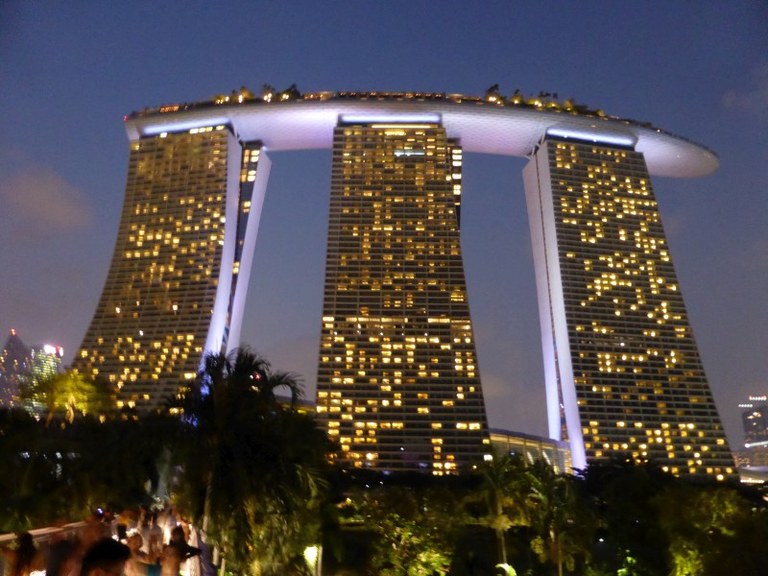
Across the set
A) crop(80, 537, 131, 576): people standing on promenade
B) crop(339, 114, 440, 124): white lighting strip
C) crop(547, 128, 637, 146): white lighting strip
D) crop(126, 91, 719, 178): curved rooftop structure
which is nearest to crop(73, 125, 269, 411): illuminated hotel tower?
crop(126, 91, 719, 178): curved rooftop structure

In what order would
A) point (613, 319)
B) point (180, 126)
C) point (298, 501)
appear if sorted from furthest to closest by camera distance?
Result: point (180, 126), point (613, 319), point (298, 501)

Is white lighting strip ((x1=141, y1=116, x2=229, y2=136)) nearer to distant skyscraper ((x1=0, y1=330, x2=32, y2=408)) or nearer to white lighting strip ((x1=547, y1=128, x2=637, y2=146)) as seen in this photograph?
white lighting strip ((x1=547, y1=128, x2=637, y2=146))

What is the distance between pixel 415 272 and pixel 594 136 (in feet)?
114

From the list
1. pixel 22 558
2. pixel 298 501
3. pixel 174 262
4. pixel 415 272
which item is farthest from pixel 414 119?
pixel 22 558

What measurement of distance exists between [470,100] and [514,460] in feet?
248

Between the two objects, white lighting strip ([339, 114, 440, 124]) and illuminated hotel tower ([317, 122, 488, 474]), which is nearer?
illuminated hotel tower ([317, 122, 488, 474])

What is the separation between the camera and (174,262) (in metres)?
90.6

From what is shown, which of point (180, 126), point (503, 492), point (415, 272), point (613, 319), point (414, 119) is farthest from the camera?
point (414, 119)

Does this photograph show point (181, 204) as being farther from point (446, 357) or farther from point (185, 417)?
point (185, 417)

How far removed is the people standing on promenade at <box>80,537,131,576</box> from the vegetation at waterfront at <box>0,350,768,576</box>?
8287 millimetres

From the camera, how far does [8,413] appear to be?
23562 millimetres

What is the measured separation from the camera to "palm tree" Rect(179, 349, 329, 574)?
13.1 metres

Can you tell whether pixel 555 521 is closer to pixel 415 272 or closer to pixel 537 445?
pixel 415 272

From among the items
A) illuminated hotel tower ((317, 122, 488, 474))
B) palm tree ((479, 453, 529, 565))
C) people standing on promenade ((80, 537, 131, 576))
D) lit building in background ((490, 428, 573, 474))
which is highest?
illuminated hotel tower ((317, 122, 488, 474))
